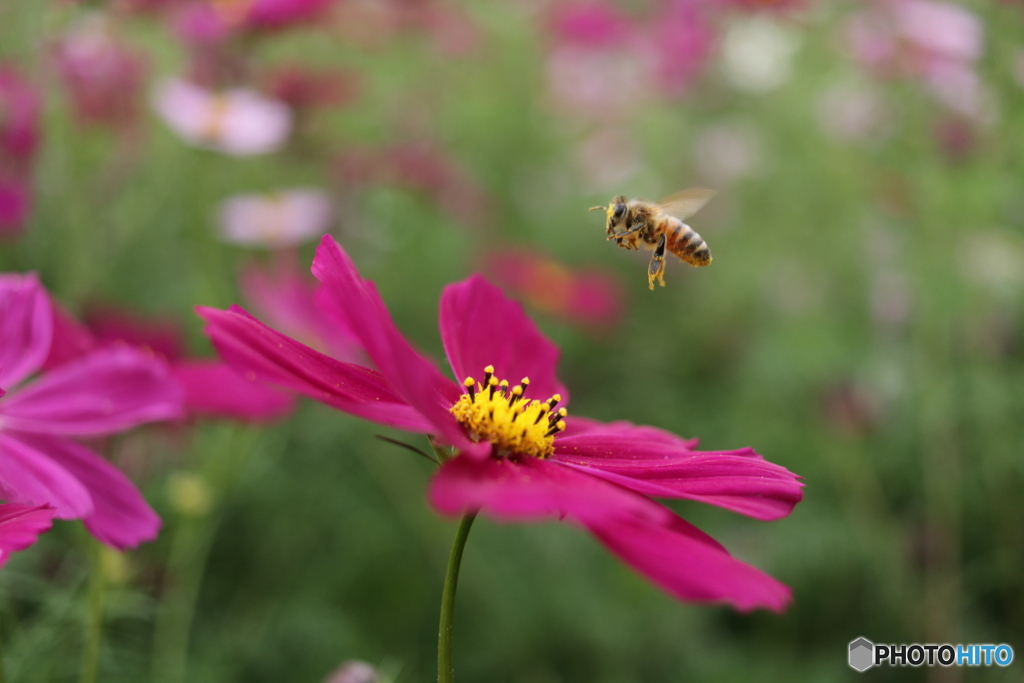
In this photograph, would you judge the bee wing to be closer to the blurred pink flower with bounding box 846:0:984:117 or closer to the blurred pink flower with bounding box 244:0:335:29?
the blurred pink flower with bounding box 846:0:984:117

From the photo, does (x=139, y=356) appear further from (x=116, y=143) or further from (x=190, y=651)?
(x=116, y=143)

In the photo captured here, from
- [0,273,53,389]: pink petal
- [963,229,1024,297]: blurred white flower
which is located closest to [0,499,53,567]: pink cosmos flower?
[0,273,53,389]: pink petal

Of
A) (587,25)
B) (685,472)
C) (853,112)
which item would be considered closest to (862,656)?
(685,472)

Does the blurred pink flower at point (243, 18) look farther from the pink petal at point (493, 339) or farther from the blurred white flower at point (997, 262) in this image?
the blurred white flower at point (997, 262)

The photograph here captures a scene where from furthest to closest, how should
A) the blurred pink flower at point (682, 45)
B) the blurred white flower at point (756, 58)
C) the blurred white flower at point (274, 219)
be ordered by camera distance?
the blurred white flower at point (756, 58) → the blurred pink flower at point (682, 45) → the blurred white flower at point (274, 219)

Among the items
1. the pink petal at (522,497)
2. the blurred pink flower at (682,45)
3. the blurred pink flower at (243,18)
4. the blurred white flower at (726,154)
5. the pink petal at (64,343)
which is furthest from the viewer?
the blurred white flower at (726,154)

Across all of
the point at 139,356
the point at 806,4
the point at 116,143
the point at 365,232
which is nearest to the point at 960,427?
the point at 806,4

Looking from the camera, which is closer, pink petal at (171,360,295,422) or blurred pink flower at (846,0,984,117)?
pink petal at (171,360,295,422)

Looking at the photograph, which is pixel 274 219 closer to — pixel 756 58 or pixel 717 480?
pixel 717 480

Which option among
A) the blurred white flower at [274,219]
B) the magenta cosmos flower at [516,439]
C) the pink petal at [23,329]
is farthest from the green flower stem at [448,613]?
the blurred white flower at [274,219]
